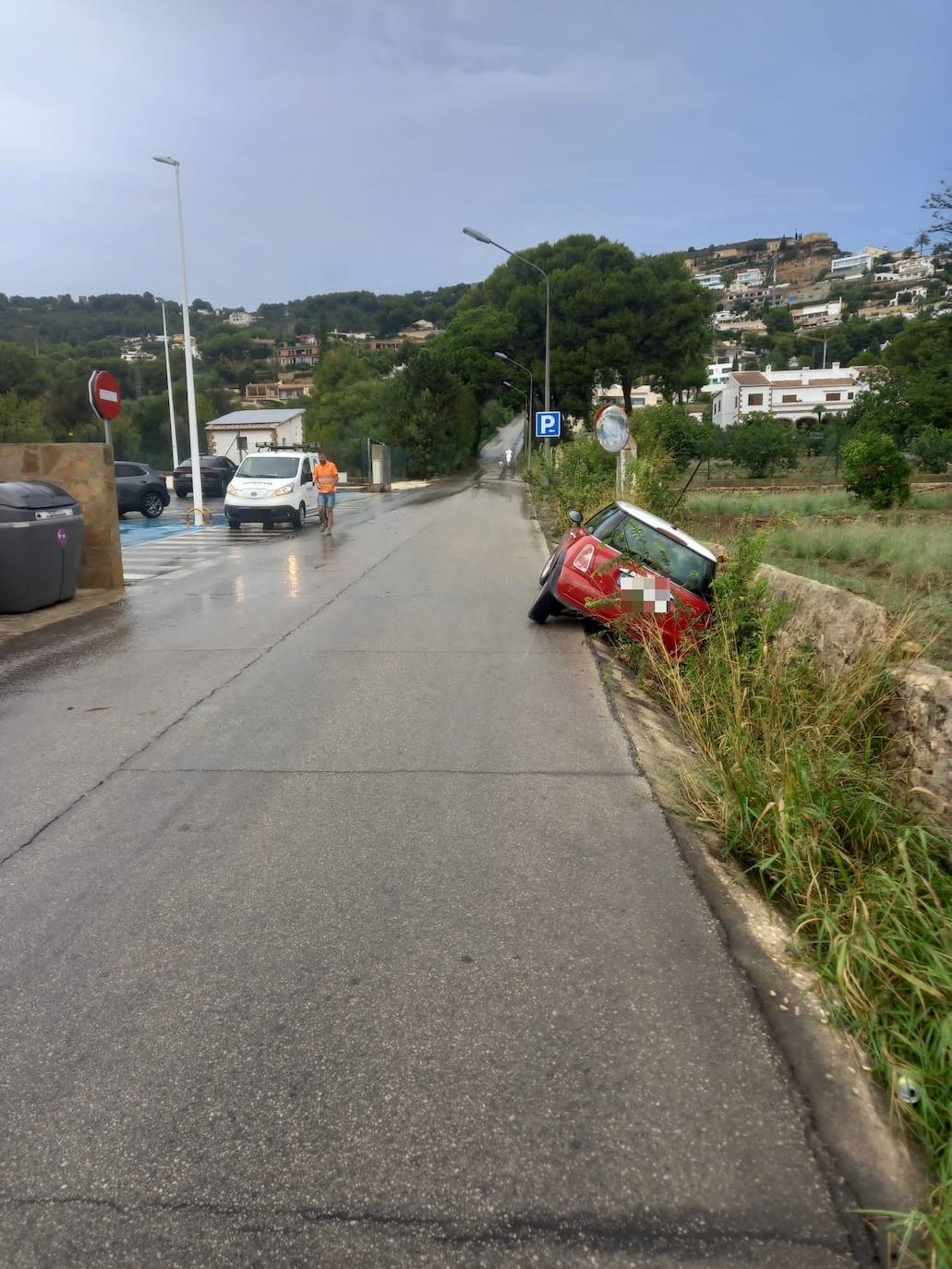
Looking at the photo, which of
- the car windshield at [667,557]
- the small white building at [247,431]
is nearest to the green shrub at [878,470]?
the car windshield at [667,557]

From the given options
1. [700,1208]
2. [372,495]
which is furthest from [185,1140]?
[372,495]

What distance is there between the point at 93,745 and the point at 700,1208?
487 centimetres

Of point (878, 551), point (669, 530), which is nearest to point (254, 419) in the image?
point (878, 551)

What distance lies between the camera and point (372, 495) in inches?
1554

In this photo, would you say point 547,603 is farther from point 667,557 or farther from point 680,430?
point 680,430

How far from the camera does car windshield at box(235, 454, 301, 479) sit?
858 inches

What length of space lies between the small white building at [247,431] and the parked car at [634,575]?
5261 cm

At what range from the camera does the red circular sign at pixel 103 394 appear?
39.2 ft

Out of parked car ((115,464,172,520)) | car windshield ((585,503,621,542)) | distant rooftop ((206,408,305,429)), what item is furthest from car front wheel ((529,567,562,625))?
distant rooftop ((206,408,305,429))

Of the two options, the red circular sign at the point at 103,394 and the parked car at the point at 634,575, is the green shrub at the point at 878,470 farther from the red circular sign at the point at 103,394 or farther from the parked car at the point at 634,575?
the red circular sign at the point at 103,394

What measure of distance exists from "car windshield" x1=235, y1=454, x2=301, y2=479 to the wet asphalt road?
15988 mm

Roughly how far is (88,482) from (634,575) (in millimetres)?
7884

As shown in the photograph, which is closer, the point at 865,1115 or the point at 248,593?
the point at 865,1115

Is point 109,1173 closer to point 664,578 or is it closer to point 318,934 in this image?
point 318,934
